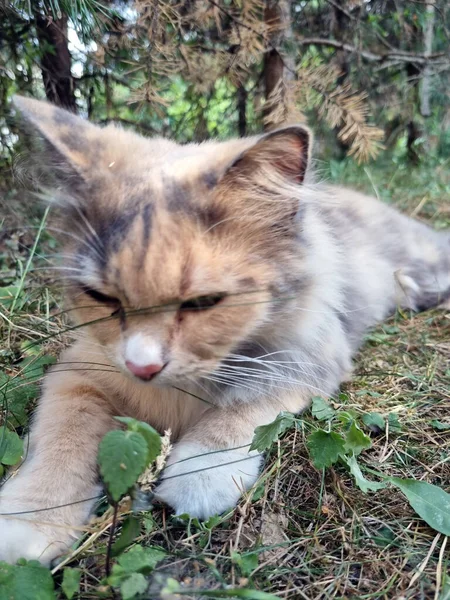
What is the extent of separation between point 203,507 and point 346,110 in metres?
2.30

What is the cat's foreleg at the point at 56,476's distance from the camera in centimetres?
122

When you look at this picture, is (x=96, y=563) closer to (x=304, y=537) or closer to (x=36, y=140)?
(x=304, y=537)

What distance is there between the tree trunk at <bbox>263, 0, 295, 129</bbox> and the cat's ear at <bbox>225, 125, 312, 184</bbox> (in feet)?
4.56

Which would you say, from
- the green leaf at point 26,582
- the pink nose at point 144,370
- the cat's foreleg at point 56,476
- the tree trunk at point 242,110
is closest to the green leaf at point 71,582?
the green leaf at point 26,582

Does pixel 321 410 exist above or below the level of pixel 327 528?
above

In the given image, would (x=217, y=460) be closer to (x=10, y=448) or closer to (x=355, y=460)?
(x=355, y=460)

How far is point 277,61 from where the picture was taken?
3.07 m

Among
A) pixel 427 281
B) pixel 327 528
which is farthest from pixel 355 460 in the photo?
pixel 427 281

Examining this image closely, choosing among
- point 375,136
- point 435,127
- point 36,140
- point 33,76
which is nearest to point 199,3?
point 33,76

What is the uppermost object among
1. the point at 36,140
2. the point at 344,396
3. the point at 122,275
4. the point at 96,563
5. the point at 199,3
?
the point at 199,3

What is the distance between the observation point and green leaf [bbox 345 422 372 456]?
1403mm

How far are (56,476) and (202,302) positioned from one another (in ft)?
1.99

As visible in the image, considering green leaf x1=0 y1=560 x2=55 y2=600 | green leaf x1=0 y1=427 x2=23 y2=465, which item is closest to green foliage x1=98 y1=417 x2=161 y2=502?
green leaf x1=0 y1=560 x2=55 y2=600

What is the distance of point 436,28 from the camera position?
4.30 meters
